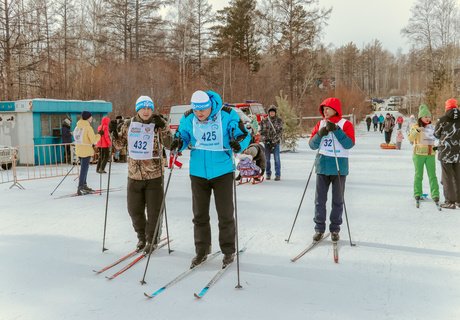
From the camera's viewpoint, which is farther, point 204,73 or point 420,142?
point 204,73

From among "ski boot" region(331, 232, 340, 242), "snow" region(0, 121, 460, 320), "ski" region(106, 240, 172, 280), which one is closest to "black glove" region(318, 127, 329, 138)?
"ski boot" region(331, 232, 340, 242)

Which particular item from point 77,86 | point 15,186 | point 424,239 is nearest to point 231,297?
point 424,239

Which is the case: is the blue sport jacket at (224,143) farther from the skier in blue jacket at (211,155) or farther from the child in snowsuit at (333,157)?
the child in snowsuit at (333,157)

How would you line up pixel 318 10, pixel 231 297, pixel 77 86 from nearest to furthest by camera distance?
1. pixel 231 297
2. pixel 77 86
3. pixel 318 10

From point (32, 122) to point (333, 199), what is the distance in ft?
39.3

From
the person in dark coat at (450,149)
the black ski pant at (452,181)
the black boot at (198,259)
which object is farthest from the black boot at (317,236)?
the black ski pant at (452,181)

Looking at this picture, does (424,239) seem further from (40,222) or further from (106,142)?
(106,142)

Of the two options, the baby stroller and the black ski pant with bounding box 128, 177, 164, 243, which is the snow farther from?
the baby stroller

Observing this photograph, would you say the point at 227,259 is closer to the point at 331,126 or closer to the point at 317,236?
the point at 317,236

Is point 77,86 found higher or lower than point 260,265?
higher

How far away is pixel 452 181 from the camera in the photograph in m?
7.35

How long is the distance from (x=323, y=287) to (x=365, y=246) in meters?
1.45

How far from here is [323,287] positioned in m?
4.07

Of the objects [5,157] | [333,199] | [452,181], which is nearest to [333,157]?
[333,199]
